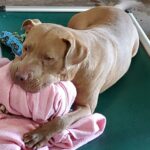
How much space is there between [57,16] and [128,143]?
1180 millimetres

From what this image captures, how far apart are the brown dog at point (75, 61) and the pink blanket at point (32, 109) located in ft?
0.09

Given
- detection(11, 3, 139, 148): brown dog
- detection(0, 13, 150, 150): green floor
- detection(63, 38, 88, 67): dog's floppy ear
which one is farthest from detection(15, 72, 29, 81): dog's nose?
detection(0, 13, 150, 150): green floor

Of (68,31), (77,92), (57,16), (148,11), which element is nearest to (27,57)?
(68,31)

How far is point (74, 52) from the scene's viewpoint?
54.4 inches

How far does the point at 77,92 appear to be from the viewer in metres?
1.55

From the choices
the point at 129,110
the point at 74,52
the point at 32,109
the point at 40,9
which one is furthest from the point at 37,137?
the point at 40,9

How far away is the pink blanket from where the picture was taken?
1.33 m

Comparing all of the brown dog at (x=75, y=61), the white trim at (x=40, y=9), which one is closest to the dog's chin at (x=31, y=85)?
the brown dog at (x=75, y=61)

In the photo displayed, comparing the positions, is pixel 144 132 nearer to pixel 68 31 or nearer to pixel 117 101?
pixel 117 101

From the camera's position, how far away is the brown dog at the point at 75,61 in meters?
1.33

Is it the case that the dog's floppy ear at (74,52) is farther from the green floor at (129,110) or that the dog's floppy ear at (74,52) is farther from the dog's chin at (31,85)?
the green floor at (129,110)

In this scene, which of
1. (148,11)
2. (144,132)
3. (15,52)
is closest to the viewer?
(144,132)

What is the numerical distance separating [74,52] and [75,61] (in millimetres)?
35

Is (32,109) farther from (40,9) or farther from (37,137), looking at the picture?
(40,9)
